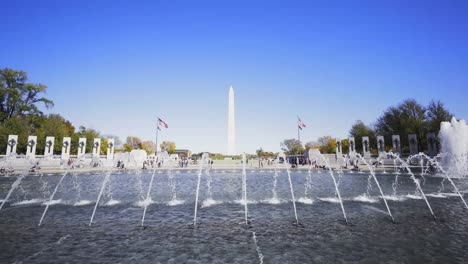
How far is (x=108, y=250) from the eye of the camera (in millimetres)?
6871

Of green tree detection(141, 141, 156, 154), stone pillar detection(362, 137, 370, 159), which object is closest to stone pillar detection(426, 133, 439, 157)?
stone pillar detection(362, 137, 370, 159)

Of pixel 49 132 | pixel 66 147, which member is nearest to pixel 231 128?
pixel 66 147

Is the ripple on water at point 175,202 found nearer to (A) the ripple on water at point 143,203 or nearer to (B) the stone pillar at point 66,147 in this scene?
(A) the ripple on water at point 143,203

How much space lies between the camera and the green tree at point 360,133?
237ft

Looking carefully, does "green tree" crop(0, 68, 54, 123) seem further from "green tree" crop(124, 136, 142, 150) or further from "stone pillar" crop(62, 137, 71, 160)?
"green tree" crop(124, 136, 142, 150)

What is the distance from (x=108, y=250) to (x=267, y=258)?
4.12 metres

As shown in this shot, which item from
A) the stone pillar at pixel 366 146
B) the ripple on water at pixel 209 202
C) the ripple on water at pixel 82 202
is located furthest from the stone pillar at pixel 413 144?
the ripple on water at pixel 82 202

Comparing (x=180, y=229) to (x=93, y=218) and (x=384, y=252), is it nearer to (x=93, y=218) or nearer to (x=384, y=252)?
(x=93, y=218)

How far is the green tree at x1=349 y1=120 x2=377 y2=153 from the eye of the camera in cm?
7231

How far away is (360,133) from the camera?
75.4m

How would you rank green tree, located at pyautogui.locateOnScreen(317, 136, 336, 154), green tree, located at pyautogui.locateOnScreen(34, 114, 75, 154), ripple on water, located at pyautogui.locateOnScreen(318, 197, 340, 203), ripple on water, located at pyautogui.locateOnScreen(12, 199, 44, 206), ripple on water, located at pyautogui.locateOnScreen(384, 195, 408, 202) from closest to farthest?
1. ripple on water, located at pyautogui.locateOnScreen(12, 199, 44, 206)
2. ripple on water, located at pyautogui.locateOnScreen(318, 197, 340, 203)
3. ripple on water, located at pyautogui.locateOnScreen(384, 195, 408, 202)
4. green tree, located at pyautogui.locateOnScreen(34, 114, 75, 154)
5. green tree, located at pyautogui.locateOnScreen(317, 136, 336, 154)

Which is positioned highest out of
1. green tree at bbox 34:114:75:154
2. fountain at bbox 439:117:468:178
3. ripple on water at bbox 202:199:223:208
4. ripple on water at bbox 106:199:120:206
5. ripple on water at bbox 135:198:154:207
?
green tree at bbox 34:114:75:154

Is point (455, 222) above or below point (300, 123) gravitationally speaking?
below

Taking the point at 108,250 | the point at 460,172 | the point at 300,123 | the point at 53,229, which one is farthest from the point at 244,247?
the point at 300,123
